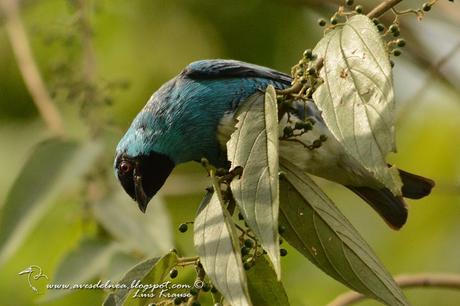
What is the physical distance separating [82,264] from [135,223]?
0.34 metres

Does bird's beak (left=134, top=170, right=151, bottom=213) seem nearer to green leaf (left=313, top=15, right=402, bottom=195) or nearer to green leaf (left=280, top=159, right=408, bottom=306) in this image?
green leaf (left=280, top=159, right=408, bottom=306)

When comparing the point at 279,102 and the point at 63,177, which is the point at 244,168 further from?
the point at 63,177

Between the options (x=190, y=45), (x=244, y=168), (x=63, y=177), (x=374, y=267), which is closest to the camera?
(x=244, y=168)

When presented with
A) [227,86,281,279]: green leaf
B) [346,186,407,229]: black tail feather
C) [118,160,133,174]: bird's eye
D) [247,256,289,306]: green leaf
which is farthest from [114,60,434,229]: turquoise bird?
[227,86,281,279]: green leaf

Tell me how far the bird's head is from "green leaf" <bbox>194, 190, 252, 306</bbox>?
4.44ft

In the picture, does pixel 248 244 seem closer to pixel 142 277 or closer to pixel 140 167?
pixel 142 277

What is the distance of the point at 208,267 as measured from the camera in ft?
7.23

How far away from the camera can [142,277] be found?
2529 mm

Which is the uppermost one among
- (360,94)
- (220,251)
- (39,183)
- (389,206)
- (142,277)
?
(360,94)

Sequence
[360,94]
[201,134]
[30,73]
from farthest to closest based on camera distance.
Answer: [30,73]
[201,134]
[360,94]

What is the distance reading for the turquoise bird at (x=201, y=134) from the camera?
361cm

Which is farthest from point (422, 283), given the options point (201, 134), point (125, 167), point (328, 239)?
point (125, 167)

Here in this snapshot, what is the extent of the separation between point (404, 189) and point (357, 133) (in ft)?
6.13

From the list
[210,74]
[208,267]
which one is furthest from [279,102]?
[210,74]
